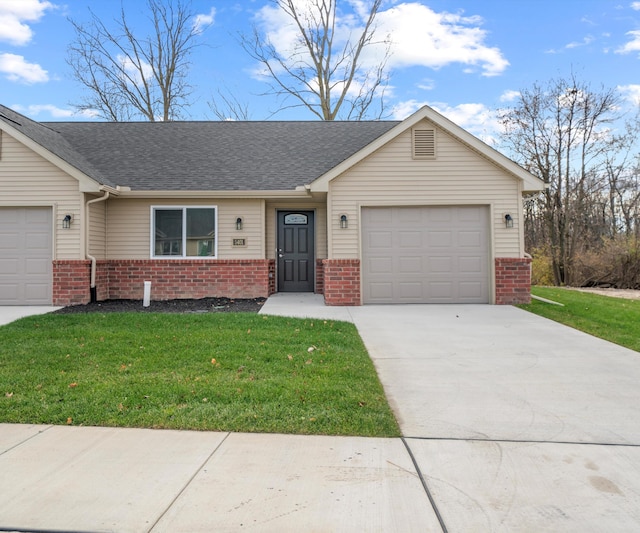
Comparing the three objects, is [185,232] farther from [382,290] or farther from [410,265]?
[410,265]

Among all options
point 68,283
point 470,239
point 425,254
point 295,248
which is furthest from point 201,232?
point 470,239

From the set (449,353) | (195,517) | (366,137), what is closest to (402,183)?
(366,137)

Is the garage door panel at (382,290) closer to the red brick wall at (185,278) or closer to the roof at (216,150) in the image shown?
the red brick wall at (185,278)

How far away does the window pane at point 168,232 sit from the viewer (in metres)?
11.4

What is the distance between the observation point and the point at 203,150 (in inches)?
514

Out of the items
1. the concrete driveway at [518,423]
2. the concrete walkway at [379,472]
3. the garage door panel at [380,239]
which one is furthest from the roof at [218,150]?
the concrete walkway at [379,472]

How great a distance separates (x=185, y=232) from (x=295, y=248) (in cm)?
304

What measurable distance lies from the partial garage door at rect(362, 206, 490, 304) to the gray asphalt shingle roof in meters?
2.68

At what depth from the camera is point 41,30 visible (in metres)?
17.2

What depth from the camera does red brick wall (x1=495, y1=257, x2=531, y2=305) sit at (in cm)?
1020

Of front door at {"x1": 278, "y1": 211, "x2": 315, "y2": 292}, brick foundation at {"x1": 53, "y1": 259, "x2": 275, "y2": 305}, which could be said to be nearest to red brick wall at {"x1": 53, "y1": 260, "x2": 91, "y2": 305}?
brick foundation at {"x1": 53, "y1": 259, "x2": 275, "y2": 305}

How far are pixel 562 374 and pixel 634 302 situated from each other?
8.49m

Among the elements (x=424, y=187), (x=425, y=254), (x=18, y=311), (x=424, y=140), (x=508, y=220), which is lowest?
(x=18, y=311)

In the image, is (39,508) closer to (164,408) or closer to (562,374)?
(164,408)
